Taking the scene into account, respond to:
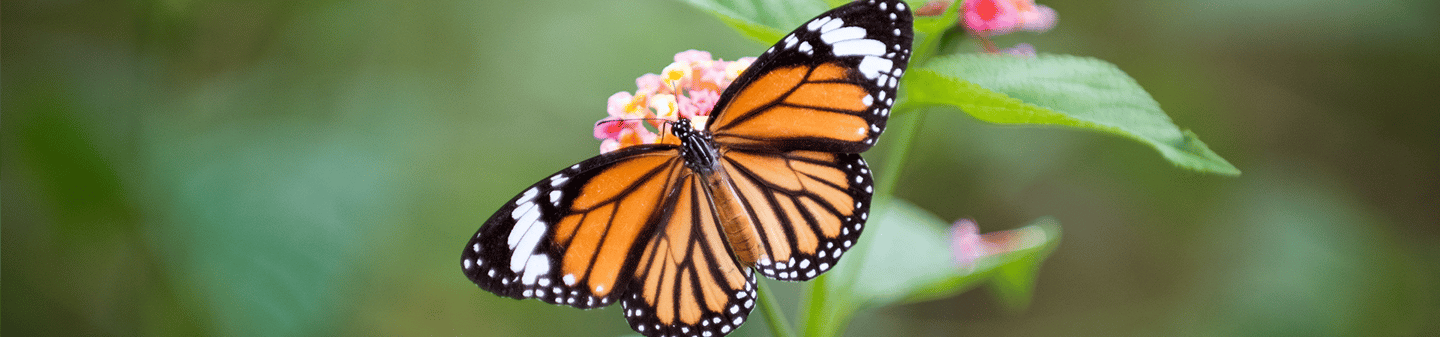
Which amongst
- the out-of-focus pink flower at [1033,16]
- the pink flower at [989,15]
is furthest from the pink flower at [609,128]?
the out-of-focus pink flower at [1033,16]

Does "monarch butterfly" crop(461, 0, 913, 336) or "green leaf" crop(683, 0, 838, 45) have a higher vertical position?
"green leaf" crop(683, 0, 838, 45)

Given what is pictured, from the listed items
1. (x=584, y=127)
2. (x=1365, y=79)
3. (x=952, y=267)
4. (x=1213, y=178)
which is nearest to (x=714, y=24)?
(x=584, y=127)

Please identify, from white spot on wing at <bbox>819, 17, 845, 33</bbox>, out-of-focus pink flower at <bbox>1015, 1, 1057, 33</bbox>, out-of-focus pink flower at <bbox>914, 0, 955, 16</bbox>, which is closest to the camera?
white spot on wing at <bbox>819, 17, 845, 33</bbox>

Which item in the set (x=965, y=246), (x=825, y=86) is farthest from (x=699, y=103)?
(x=965, y=246)

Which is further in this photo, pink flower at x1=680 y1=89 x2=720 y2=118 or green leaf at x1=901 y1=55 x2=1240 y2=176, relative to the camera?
pink flower at x1=680 y1=89 x2=720 y2=118

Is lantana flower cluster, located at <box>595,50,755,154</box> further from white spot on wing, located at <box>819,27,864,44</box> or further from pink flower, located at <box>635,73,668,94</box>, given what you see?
white spot on wing, located at <box>819,27,864,44</box>

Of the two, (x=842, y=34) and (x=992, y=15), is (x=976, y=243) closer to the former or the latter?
(x=992, y=15)

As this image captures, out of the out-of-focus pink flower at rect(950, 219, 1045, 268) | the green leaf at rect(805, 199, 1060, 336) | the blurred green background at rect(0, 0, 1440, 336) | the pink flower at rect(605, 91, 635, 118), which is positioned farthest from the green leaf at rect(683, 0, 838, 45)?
the blurred green background at rect(0, 0, 1440, 336)

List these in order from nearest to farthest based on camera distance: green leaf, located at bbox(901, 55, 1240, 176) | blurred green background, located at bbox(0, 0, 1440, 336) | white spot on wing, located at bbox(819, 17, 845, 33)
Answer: green leaf, located at bbox(901, 55, 1240, 176) → white spot on wing, located at bbox(819, 17, 845, 33) → blurred green background, located at bbox(0, 0, 1440, 336)
